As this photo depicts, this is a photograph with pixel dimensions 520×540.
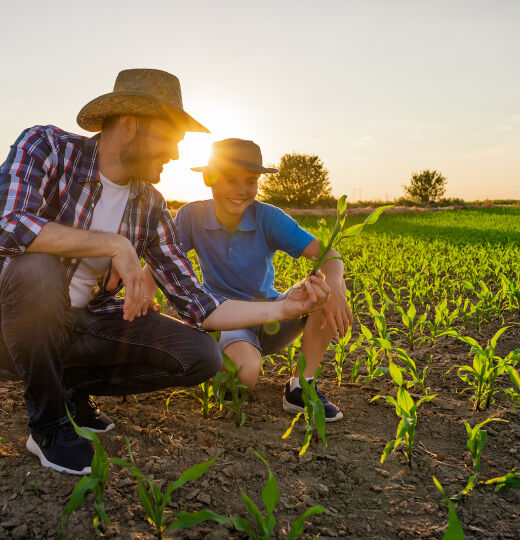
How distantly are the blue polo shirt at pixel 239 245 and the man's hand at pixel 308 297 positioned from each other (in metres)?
0.59

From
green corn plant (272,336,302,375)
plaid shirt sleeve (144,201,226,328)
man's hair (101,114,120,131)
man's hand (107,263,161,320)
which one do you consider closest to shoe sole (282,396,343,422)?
green corn plant (272,336,302,375)

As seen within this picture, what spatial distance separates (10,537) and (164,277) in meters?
1.18

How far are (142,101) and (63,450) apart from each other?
1348mm

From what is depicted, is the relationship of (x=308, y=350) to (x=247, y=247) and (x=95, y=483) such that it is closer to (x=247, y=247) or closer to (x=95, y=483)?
(x=247, y=247)

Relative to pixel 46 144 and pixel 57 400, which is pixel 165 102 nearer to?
pixel 46 144

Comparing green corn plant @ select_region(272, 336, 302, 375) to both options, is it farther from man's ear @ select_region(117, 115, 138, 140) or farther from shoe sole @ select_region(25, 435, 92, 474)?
man's ear @ select_region(117, 115, 138, 140)

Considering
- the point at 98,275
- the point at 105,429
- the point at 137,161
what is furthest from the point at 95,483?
the point at 137,161

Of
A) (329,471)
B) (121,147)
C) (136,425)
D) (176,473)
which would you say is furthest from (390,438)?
(121,147)

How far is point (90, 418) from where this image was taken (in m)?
2.14

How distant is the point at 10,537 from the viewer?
1499mm

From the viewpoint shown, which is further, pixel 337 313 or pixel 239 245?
pixel 239 245

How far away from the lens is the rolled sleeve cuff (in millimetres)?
1765

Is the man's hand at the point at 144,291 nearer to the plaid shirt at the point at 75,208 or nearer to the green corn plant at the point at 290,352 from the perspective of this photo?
the plaid shirt at the point at 75,208

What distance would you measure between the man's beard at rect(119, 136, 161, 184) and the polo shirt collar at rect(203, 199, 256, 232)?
2.47ft
